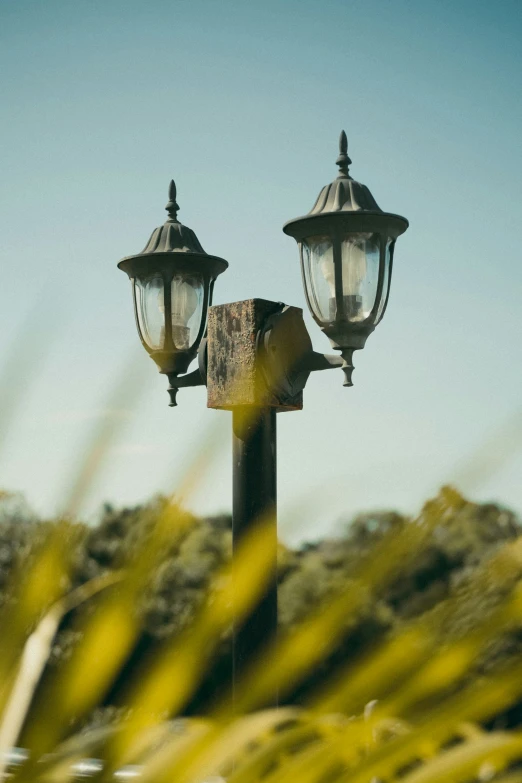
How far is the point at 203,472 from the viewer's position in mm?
870

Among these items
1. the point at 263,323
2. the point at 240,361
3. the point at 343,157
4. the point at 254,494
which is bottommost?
the point at 254,494

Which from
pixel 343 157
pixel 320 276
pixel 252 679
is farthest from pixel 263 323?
pixel 252 679

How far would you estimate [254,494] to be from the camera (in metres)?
3.41

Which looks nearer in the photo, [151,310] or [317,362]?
[317,362]

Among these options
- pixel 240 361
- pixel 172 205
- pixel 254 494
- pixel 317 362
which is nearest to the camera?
pixel 254 494

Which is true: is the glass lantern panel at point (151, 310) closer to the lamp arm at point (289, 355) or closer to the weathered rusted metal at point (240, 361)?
the weathered rusted metal at point (240, 361)

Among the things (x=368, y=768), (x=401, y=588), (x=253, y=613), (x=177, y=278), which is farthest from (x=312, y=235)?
(x=368, y=768)

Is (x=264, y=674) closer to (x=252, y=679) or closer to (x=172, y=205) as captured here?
(x=252, y=679)

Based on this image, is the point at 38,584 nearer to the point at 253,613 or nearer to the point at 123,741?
the point at 123,741

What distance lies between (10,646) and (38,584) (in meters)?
0.06

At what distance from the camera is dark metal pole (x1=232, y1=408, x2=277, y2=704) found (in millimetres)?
3207

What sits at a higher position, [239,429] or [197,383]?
[197,383]

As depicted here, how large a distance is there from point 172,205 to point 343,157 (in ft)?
3.49

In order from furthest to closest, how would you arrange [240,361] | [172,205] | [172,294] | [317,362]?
1. [172,205]
2. [172,294]
3. [317,362]
4. [240,361]
